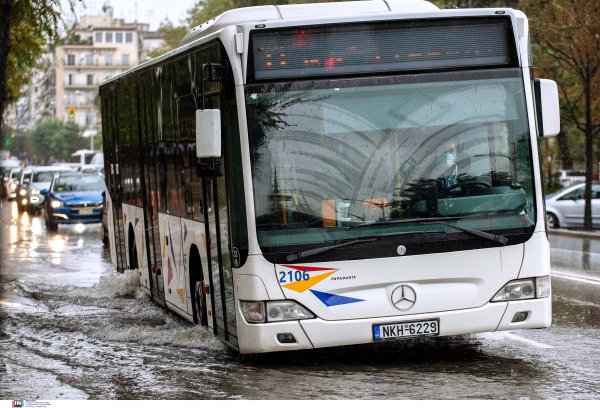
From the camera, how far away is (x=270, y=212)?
732 cm

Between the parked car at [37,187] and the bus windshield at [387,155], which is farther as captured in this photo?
the parked car at [37,187]

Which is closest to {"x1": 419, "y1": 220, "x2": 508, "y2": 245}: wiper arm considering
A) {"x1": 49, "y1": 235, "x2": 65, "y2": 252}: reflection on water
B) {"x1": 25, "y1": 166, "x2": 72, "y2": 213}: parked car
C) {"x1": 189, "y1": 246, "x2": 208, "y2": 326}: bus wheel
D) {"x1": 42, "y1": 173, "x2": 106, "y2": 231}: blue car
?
{"x1": 189, "y1": 246, "x2": 208, "y2": 326}: bus wheel

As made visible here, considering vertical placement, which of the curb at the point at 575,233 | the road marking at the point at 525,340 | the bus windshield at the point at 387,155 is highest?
the bus windshield at the point at 387,155

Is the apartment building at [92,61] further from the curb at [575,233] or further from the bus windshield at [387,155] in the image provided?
the bus windshield at [387,155]

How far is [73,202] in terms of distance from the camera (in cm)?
2867

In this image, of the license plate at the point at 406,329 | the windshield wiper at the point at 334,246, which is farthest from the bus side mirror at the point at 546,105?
the license plate at the point at 406,329

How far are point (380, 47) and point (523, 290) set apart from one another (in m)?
2.23

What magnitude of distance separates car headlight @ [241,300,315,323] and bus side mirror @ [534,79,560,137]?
2448 millimetres

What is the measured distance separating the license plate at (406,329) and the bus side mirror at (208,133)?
1.83 metres

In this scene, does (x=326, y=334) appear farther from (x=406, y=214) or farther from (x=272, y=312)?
(x=406, y=214)

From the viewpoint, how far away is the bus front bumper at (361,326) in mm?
7352

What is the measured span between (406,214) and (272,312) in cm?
127

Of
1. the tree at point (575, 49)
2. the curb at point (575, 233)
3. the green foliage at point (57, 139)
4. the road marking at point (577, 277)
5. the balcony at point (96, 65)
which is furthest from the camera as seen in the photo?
the balcony at point (96, 65)

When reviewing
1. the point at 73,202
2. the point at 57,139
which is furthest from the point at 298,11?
the point at 57,139
